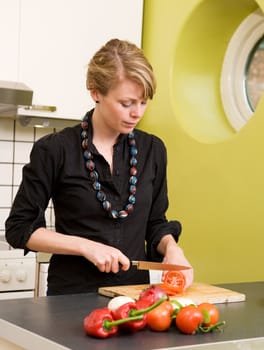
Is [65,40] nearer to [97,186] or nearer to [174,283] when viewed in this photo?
[97,186]

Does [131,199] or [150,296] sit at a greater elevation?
[131,199]

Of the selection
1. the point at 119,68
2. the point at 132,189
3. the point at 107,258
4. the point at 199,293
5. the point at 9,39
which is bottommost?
the point at 199,293

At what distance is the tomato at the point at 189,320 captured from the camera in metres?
1.33

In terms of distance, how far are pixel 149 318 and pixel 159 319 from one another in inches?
0.8

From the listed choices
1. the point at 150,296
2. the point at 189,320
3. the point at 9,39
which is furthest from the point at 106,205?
the point at 9,39

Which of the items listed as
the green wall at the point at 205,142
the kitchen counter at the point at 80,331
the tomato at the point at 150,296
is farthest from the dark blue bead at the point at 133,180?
the green wall at the point at 205,142

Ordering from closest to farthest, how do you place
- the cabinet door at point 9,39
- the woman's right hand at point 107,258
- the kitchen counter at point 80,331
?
the kitchen counter at point 80,331 → the woman's right hand at point 107,258 → the cabinet door at point 9,39

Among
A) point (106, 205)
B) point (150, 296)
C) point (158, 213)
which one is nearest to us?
point (150, 296)

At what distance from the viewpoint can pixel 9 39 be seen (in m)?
2.80

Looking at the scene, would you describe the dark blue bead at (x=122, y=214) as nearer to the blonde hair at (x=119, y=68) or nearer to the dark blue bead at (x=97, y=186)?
the dark blue bead at (x=97, y=186)

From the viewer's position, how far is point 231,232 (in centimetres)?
260

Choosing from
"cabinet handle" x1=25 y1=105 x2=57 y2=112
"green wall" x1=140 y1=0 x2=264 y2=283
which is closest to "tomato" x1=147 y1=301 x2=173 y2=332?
"green wall" x1=140 y1=0 x2=264 y2=283

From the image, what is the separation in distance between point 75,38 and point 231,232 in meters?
1.06

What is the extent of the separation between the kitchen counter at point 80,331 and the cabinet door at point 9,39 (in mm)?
1394
